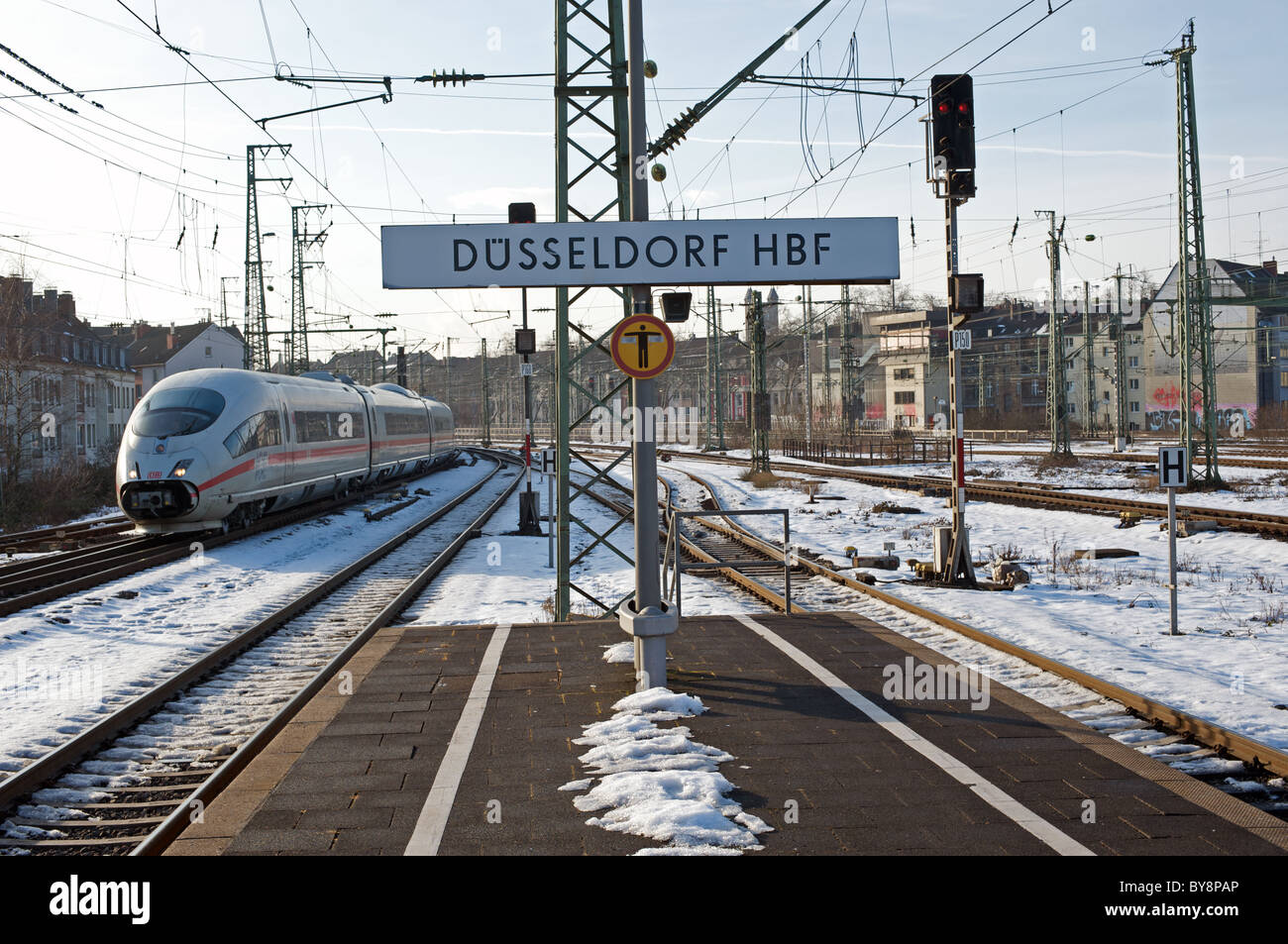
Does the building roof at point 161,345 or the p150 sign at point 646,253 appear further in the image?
the building roof at point 161,345

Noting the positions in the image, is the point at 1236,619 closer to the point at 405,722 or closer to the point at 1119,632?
the point at 1119,632

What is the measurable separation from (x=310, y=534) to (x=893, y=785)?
18.3 meters

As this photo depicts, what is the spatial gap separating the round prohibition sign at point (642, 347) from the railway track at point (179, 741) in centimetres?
347

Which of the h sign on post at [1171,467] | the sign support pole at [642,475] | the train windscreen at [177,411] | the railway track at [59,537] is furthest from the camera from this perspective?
the train windscreen at [177,411]

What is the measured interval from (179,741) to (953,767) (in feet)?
17.4

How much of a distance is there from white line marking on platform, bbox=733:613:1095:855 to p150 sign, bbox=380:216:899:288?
2.86 meters

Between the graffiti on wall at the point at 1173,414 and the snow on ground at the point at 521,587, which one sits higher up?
the graffiti on wall at the point at 1173,414

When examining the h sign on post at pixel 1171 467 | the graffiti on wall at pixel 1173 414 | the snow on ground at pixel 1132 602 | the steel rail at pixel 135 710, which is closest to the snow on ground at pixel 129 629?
the steel rail at pixel 135 710

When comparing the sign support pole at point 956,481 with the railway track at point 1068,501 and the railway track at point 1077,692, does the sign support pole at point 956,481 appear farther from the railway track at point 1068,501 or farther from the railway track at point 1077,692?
the railway track at point 1068,501

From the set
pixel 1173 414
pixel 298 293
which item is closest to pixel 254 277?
pixel 298 293

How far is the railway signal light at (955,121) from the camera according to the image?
507 inches
